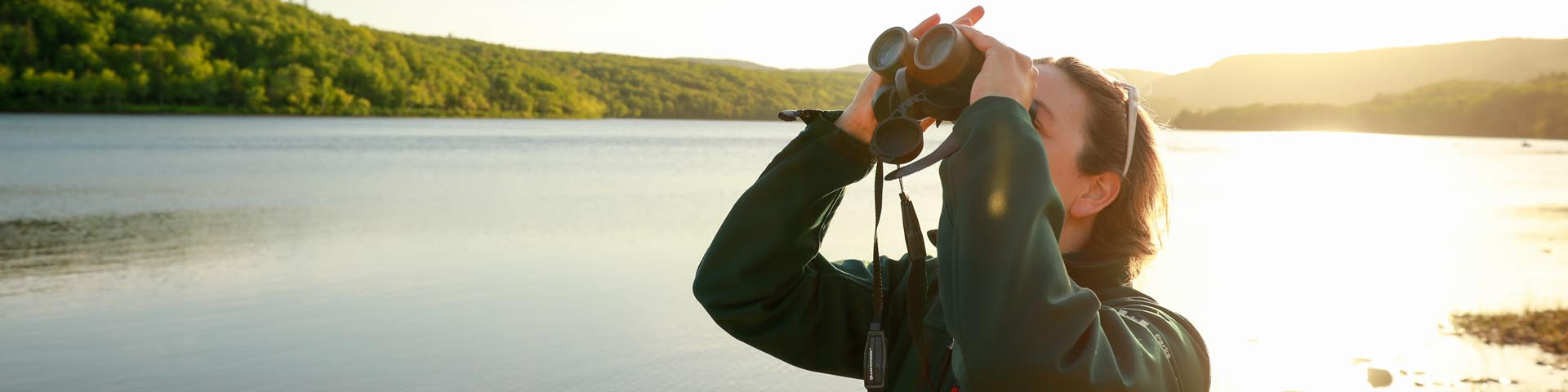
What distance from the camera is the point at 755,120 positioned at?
112 m

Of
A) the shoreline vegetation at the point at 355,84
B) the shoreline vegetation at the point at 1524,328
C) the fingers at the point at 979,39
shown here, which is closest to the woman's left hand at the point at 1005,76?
the fingers at the point at 979,39

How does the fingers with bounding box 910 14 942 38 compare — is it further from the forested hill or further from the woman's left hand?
the forested hill

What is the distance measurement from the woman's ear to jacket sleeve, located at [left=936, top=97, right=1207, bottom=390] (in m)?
0.29

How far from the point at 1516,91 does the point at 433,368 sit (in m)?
80.8

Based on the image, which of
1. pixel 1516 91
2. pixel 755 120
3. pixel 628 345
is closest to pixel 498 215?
pixel 628 345

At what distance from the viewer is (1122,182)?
4.56ft

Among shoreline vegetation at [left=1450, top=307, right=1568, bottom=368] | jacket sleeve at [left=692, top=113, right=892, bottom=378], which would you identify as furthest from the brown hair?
shoreline vegetation at [left=1450, top=307, right=1568, bottom=368]

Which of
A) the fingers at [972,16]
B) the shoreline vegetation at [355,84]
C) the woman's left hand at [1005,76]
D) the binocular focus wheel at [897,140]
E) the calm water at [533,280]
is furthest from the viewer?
the shoreline vegetation at [355,84]

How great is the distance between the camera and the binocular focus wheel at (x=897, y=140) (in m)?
1.32

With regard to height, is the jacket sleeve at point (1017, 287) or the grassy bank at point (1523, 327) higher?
the jacket sleeve at point (1017, 287)

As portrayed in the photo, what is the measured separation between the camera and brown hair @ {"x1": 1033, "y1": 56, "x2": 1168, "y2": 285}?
134 cm

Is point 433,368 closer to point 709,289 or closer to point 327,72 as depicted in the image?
point 709,289

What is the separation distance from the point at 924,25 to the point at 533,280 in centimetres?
733

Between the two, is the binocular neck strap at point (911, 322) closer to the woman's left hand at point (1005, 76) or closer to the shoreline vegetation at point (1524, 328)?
the woman's left hand at point (1005, 76)
